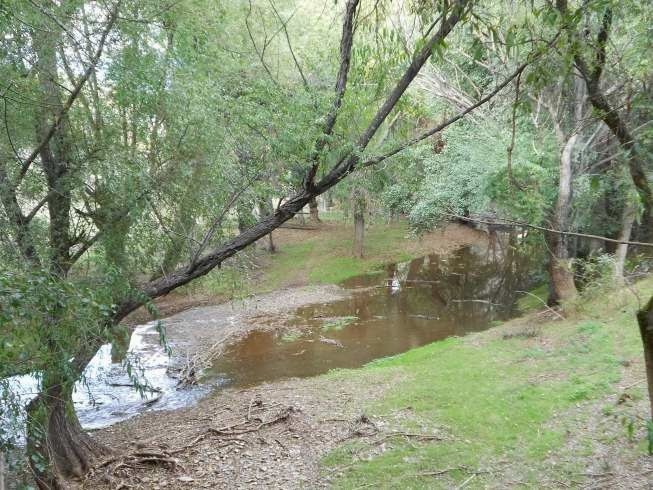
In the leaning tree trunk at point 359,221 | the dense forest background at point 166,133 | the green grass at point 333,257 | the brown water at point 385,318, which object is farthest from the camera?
the green grass at point 333,257

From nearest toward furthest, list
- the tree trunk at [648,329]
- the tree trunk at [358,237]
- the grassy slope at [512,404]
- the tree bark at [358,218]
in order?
the tree trunk at [648,329]
the grassy slope at [512,404]
the tree bark at [358,218]
the tree trunk at [358,237]

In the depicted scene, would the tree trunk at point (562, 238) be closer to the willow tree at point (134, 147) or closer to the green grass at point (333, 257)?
the willow tree at point (134, 147)

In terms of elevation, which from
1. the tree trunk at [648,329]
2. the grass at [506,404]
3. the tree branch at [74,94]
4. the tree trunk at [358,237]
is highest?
the tree branch at [74,94]

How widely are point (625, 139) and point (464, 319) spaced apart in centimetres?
1258

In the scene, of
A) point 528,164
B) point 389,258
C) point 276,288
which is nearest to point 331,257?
point 389,258

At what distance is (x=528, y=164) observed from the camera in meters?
12.0

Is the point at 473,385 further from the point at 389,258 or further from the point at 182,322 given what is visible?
the point at 389,258

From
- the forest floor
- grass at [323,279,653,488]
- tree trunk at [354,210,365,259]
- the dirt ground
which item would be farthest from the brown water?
the dirt ground

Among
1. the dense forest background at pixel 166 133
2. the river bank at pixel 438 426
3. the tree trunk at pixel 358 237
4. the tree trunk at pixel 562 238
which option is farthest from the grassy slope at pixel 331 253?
the dense forest background at pixel 166 133

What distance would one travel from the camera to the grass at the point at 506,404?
258 inches

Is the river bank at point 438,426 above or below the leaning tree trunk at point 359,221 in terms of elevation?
below

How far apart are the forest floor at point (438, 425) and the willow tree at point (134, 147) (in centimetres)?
196

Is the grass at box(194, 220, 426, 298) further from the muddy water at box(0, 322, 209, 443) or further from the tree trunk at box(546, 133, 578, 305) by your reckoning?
the tree trunk at box(546, 133, 578, 305)

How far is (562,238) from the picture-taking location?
534 inches
